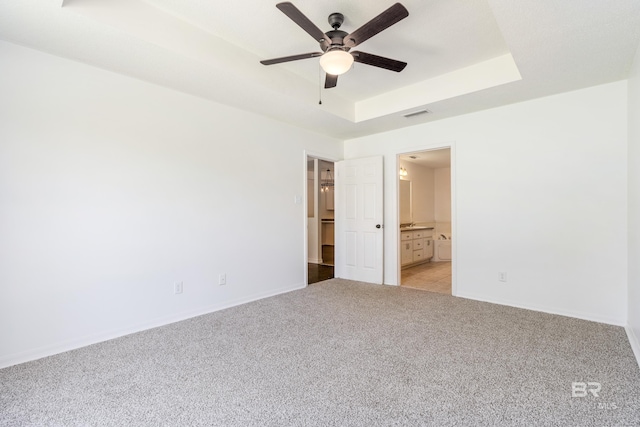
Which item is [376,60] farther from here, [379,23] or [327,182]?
[327,182]

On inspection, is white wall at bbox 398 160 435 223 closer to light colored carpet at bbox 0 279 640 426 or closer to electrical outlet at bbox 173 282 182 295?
light colored carpet at bbox 0 279 640 426

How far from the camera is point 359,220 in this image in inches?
199

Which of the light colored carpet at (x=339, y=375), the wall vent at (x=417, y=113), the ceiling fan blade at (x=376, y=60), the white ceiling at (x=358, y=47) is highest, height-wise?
the white ceiling at (x=358, y=47)

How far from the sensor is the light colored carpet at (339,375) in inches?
66.6

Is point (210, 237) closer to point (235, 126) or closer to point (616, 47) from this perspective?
point (235, 126)

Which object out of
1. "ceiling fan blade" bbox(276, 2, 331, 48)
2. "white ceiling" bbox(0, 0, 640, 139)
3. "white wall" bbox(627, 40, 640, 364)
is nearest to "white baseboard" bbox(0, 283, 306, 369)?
"white ceiling" bbox(0, 0, 640, 139)

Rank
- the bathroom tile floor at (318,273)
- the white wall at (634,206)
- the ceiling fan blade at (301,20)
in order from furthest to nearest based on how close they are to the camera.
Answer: the bathroom tile floor at (318,273)
the white wall at (634,206)
the ceiling fan blade at (301,20)

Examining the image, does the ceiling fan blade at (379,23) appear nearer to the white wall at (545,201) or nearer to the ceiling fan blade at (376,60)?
the ceiling fan blade at (376,60)

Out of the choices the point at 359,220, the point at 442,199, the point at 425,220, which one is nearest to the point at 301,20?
the point at 359,220

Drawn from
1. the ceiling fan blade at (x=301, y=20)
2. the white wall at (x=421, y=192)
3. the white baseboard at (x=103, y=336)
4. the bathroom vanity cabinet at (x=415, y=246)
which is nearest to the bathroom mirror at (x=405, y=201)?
the white wall at (x=421, y=192)

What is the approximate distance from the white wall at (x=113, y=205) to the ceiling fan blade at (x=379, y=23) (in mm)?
2032

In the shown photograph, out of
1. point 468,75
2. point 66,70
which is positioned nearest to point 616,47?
point 468,75

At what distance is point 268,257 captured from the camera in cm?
417

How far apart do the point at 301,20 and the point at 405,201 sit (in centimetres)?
559
